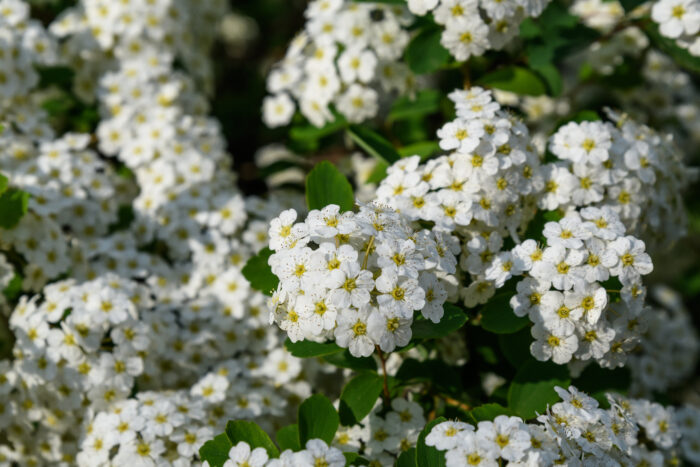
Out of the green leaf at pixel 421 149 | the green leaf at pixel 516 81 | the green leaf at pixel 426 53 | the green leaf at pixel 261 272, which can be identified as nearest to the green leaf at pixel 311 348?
the green leaf at pixel 261 272

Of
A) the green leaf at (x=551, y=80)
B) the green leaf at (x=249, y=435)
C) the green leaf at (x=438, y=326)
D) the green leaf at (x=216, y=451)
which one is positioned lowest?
the green leaf at (x=216, y=451)

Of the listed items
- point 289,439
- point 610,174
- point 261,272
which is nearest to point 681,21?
point 610,174

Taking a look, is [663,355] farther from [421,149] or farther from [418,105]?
[418,105]

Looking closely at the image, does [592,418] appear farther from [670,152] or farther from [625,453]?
[670,152]

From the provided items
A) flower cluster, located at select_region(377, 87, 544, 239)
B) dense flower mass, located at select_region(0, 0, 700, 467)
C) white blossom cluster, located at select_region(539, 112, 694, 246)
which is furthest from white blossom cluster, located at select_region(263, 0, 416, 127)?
white blossom cluster, located at select_region(539, 112, 694, 246)

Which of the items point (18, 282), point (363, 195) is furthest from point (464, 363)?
point (18, 282)

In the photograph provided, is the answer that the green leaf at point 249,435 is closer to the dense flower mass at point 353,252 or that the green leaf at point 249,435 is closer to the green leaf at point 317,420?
the dense flower mass at point 353,252

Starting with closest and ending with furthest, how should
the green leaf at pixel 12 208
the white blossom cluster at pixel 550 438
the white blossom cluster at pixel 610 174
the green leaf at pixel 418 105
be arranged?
the white blossom cluster at pixel 550 438
the white blossom cluster at pixel 610 174
the green leaf at pixel 12 208
the green leaf at pixel 418 105
